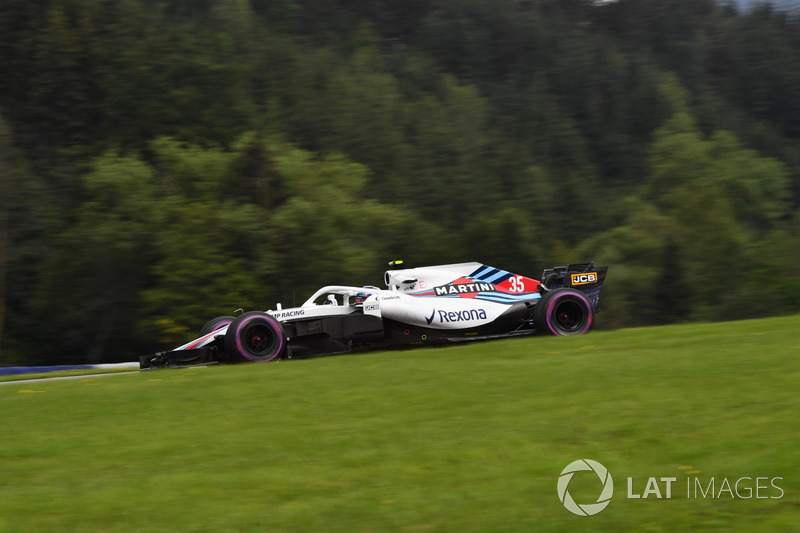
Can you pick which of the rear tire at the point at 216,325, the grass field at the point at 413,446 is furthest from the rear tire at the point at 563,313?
the rear tire at the point at 216,325

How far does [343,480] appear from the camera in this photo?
697 centimetres

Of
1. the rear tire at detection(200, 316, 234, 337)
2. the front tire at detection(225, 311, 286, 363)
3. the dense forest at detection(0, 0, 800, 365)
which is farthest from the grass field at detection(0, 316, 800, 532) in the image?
the dense forest at detection(0, 0, 800, 365)

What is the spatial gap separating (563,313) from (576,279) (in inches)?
37.5

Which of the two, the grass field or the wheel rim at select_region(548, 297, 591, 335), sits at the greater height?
the wheel rim at select_region(548, 297, 591, 335)

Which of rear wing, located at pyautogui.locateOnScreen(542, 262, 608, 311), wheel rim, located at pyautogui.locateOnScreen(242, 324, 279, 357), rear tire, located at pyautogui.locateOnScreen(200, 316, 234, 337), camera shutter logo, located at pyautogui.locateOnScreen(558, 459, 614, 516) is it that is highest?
rear wing, located at pyautogui.locateOnScreen(542, 262, 608, 311)

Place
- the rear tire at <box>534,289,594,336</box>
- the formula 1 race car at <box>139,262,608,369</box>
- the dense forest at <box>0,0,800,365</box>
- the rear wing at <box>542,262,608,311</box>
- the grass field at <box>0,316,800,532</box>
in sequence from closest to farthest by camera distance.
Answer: the grass field at <box>0,316,800,532</box> → the formula 1 race car at <box>139,262,608,369</box> → the rear tire at <box>534,289,594,336</box> → the rear wing at <box>542,262,608,311</box> → the dense forest at <box>0,0,800,365</box>

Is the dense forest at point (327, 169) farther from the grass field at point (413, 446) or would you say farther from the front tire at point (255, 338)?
the grass field at point (413, 446)

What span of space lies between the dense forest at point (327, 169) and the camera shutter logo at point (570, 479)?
26762mm

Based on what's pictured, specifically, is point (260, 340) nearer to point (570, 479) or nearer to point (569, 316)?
point (569, 316)

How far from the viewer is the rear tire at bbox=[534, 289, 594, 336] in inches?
625

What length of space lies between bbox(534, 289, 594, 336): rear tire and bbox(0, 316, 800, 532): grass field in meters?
3.99

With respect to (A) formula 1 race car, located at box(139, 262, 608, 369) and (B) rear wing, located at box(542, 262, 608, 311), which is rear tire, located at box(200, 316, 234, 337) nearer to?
(A) formula 1 race car, located at box(139, 262, 608, 369)

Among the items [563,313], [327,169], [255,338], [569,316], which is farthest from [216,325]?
[327,169]

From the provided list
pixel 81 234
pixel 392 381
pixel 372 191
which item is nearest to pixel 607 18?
pixel 372 191
